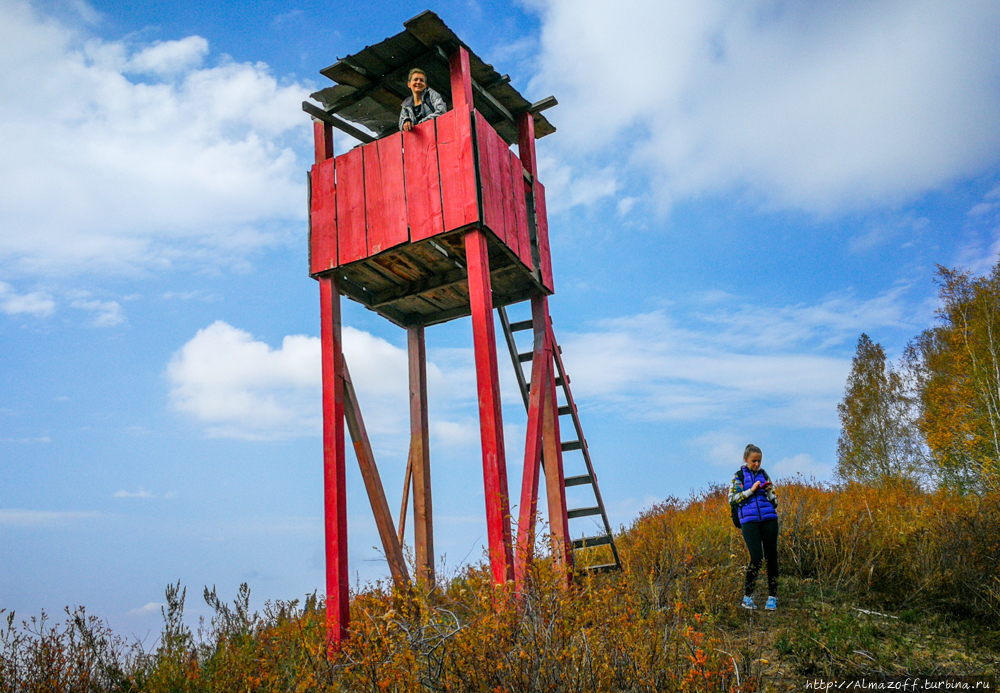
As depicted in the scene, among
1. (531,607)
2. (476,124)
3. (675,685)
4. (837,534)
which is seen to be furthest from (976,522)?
(476,124)

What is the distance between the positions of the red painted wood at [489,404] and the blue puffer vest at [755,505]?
7.97 ft

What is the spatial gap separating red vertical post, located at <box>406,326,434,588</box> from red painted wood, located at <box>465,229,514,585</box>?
7.36ft

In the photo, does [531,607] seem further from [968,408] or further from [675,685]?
[968,408]

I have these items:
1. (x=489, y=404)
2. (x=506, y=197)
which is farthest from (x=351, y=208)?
(x=489, y=404)

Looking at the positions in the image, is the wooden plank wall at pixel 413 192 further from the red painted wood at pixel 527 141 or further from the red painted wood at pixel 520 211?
the red painted wood at pixel 527 141

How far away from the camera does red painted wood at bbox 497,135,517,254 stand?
7188 millimetres

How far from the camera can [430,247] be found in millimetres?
7078

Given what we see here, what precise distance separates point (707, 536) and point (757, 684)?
4.17 meters

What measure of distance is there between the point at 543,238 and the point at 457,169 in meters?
1.79

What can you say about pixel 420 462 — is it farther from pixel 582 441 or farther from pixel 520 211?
pixel 520 211

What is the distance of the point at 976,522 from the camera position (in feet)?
26.0

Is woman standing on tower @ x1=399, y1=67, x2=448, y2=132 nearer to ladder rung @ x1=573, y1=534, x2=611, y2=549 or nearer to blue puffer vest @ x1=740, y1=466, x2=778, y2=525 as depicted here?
blue puffer vest @ x1=740, y1=466, x2=778, y2=525

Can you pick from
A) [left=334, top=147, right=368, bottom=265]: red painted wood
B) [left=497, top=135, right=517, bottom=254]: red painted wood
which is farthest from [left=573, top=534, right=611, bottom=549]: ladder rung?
[left=334, top=147, right=368, bottom=265]: red painted wood

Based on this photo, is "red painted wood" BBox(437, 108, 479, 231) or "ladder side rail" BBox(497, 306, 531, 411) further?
"ladder side rail" BBox(497, 306, 531, 411)
